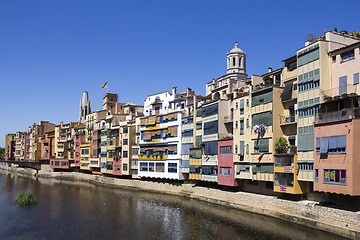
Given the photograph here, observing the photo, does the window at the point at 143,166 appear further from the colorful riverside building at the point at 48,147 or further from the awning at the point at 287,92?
the colorful riverside building at the point at 48,147

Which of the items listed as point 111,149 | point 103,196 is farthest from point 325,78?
point 111,149

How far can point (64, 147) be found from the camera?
382 feet

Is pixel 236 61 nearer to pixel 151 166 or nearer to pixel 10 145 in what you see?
pixel 151 166

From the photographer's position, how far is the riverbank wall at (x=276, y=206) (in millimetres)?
32562

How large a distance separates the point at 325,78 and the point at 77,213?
35.3 m

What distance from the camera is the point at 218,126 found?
55.0 m

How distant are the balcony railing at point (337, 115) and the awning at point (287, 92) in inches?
253

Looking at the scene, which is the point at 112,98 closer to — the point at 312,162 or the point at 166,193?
the point at 166,193

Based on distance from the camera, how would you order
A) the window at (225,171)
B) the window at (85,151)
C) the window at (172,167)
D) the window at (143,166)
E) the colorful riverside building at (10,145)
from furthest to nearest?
the colorful riverside building at (10,145), the window at (85,151), the window at (143,166), the window at (172,167), the window at (225,171)

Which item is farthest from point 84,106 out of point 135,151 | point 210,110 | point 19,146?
point 210,110

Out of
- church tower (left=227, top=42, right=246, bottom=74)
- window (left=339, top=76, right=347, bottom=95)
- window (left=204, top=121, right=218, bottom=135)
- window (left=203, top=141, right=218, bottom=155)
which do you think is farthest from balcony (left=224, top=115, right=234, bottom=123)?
church tower (left=227, top=42, right=246, bottom=74)

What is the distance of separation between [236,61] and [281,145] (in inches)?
1842

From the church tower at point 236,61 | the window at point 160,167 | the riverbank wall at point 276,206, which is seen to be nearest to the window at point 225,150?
the riverbank wall at point 276,206

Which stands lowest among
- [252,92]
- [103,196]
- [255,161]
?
[103,196]
